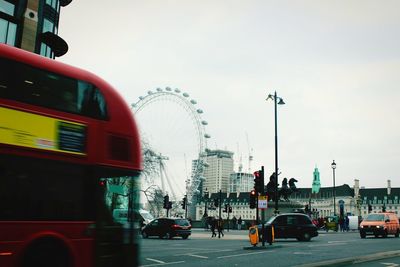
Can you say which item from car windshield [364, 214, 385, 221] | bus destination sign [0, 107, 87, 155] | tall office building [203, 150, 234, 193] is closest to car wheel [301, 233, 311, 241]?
car windshield [364, 214, 385, 221]

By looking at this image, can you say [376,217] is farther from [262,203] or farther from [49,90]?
[49,90]

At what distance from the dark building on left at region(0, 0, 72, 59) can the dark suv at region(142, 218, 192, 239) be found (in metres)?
14.0

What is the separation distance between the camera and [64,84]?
8.74m

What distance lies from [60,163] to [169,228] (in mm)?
26158

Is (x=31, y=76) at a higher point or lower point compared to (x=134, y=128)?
higher

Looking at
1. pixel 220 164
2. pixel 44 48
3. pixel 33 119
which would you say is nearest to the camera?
pixel 33 119

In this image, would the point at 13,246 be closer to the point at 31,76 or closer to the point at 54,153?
the point at 54,153

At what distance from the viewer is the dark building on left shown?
997 inches

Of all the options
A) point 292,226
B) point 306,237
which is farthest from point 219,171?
point 306,237

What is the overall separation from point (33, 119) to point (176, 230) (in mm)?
26271

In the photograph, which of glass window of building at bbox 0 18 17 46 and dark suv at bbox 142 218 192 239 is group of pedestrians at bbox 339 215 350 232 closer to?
dark suv at bbox 142 218 192 239

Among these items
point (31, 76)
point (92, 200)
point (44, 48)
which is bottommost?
point (92, 200)

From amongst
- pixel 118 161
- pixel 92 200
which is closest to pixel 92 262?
pixel 92 200

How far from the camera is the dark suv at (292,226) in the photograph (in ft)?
95.5
